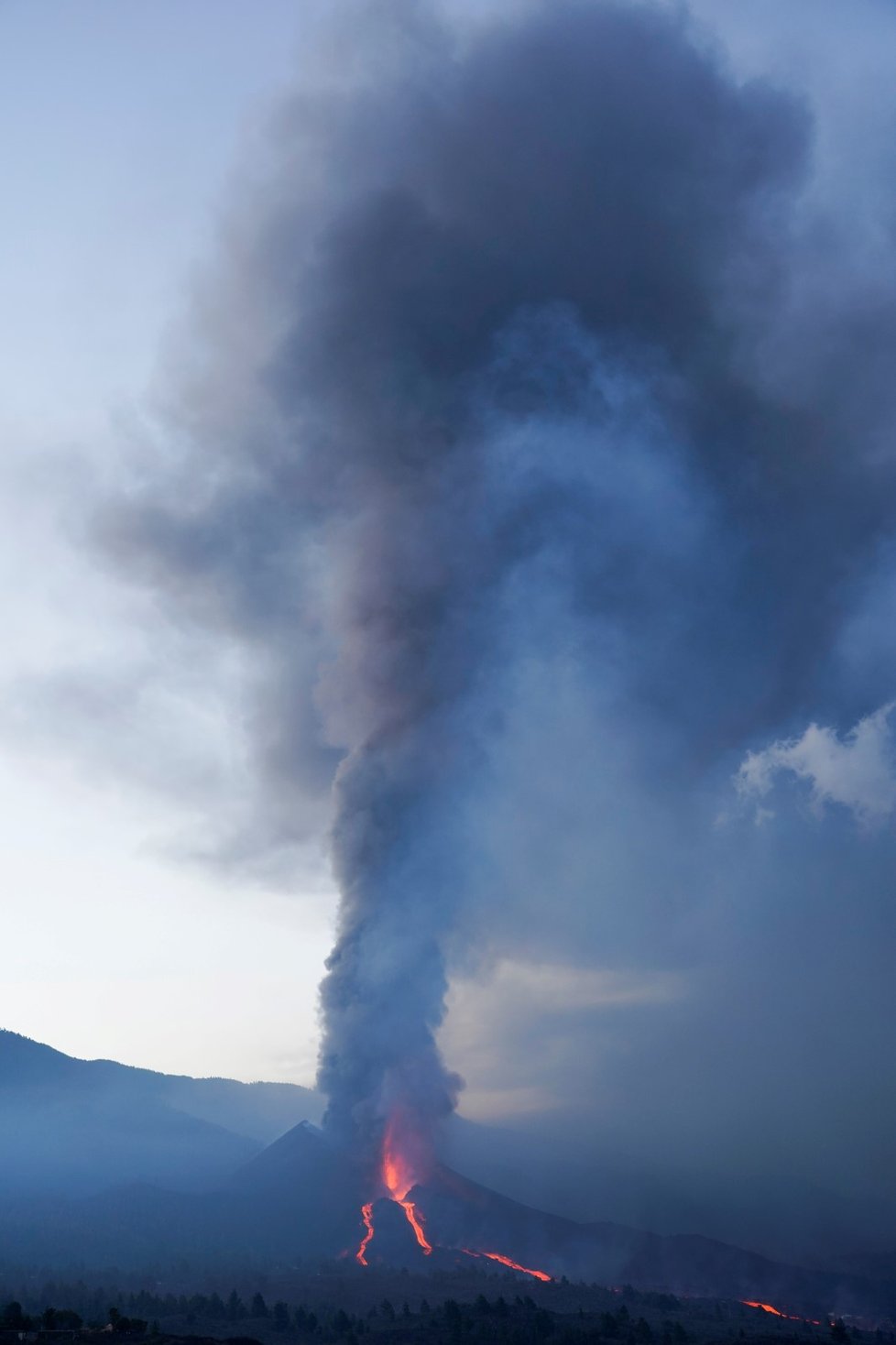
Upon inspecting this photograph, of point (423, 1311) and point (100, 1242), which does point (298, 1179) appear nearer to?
point (100, 1242)

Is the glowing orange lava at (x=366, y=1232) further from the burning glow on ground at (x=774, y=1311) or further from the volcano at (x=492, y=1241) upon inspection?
the burning glow on ground at (x=774, y=1311)

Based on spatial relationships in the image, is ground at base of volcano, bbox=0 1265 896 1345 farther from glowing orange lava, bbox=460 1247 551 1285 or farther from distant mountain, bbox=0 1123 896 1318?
distant mountain, bbox=0 1123 896 1318

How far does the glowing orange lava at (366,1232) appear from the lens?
12455 cm

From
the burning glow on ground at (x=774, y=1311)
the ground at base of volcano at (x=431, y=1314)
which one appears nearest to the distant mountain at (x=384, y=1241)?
the burning glow on ground at (x=774, y=1311)

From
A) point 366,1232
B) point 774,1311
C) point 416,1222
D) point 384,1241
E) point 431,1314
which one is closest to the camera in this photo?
point 431,1314

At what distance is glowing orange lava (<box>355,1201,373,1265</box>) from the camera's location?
125 m

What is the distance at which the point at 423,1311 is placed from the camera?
9156 centimetres

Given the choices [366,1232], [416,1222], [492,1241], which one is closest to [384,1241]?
[366,1232]

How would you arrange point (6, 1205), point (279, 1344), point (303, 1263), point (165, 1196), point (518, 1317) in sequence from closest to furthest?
point (279, 1344) → point (518, 1317) → point (303, 1263) → point (165, 1196) → point (6, 1205)

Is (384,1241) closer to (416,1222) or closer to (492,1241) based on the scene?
(416,1222)

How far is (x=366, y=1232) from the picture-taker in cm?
12975

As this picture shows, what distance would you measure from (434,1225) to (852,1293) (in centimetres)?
5956

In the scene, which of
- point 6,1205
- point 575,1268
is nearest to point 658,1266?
point 575,1268

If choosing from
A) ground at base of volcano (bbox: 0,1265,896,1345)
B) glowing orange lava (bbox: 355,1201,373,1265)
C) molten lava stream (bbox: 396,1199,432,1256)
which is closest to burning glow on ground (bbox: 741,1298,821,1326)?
ground at base of volcano (bbox: 0,1265,896,1345)
